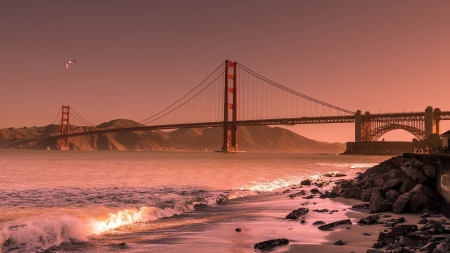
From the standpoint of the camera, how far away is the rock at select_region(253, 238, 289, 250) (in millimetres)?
7949

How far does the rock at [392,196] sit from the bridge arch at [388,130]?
313ft

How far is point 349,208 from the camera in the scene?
13234 mm

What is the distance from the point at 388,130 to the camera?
111 meters

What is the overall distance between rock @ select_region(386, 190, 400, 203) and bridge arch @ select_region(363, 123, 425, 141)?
9550 centimetres

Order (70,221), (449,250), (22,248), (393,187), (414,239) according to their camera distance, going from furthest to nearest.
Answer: (393,187) → (70,221) → (22,248) → (414,239) → (449,250)

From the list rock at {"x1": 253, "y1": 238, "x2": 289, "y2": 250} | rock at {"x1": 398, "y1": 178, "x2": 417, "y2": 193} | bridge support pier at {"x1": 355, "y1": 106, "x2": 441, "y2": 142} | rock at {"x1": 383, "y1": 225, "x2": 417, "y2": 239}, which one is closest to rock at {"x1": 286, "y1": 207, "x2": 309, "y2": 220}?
rock at {"x1": 253, "y1": 238, "x2": 289, "y2": 250}

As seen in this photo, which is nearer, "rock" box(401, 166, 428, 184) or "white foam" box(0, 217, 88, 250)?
"white foam" box(0, 217, 88, 250)

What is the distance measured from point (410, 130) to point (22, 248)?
353 ft

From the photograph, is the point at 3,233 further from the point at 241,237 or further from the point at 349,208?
the point at 349,208

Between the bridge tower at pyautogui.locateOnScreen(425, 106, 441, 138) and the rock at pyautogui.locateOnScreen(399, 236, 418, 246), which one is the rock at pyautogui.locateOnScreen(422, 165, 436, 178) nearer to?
the rock at pyautogui.locateOnScreen(399, 236, 418, 246)

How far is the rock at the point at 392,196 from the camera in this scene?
12616 mm

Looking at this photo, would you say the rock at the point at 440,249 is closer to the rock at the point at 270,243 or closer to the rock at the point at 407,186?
the rock at the point at 270,243

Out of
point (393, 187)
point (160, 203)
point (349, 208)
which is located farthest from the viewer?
point (160, 203)

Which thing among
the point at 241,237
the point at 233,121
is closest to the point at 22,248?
the point at 241,237
